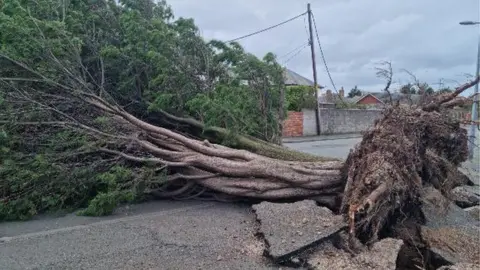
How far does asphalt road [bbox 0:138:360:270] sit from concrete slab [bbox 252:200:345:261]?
0.53 feet

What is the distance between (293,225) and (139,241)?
5.46 ft

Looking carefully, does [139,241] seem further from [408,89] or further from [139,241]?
[408,89]

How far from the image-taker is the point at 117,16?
7797 mm

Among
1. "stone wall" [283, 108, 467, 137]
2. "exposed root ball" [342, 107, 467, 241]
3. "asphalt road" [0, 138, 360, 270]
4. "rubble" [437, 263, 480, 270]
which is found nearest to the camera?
"asphalt road" [0, 138, 360, 270]

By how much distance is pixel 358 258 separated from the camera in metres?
4.10

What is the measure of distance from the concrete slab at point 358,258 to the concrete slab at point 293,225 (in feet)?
0.47

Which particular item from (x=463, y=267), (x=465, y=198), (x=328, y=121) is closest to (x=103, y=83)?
(x=463, y=267)

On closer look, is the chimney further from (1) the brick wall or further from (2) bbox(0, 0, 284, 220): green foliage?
(2) bbox(0, 0, 284, 220): green foliage

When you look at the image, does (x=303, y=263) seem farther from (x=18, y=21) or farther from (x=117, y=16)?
(x=117, y=16)

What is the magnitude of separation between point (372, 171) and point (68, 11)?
5.54m

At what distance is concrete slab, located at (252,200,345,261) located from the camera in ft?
13.6

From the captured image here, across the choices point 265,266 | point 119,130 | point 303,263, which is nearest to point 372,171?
point 303,263

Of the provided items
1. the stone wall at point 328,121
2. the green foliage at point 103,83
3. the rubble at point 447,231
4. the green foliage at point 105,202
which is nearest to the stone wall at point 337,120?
the stone wall at point 328,121

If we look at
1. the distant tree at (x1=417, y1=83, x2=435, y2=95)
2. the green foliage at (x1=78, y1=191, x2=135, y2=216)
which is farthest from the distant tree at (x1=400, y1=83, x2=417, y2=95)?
the green foliage at (x1=78, y1=191, x2=135, y2=216)
